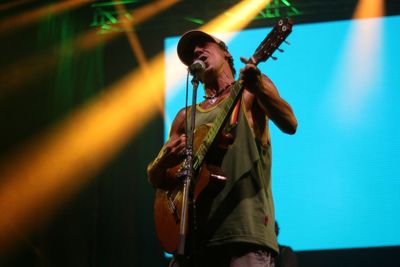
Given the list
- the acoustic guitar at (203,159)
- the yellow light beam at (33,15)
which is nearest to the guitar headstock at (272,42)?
the acoustic guitar at (203,159)

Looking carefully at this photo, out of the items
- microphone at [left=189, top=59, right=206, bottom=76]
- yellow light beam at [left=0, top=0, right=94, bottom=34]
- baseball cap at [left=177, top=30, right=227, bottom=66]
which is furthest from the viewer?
yellow light beam at [left=0, top=0, right=94, bottom=34]

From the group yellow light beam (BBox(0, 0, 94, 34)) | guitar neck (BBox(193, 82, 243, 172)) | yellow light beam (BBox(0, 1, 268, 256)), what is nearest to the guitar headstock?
guitar neck (BBox(193, 82, 243, 172))

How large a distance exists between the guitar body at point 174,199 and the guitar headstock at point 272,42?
1.23 feet

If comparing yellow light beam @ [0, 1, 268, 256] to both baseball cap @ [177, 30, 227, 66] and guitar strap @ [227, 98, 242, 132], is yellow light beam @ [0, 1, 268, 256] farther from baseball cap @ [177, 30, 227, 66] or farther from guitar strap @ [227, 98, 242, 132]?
guitar strap @ [227, 98, 242, 132]

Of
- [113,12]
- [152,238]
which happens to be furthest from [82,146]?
[113,12]

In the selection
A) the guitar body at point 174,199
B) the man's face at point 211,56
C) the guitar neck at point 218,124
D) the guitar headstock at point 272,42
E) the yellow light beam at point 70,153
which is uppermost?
the guitar headstock at point 272,42

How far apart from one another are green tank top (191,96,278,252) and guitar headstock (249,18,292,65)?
219 mm

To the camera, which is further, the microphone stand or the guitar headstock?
the guitar headstock

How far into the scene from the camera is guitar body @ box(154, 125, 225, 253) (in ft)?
7.73

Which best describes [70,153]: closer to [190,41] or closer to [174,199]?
[190,41]

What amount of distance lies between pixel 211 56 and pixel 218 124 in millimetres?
538

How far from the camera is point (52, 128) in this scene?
4.98 metres

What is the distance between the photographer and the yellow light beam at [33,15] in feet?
14.9

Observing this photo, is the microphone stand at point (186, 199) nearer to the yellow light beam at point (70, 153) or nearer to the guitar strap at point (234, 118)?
the guitar strap at point (234, 118)
